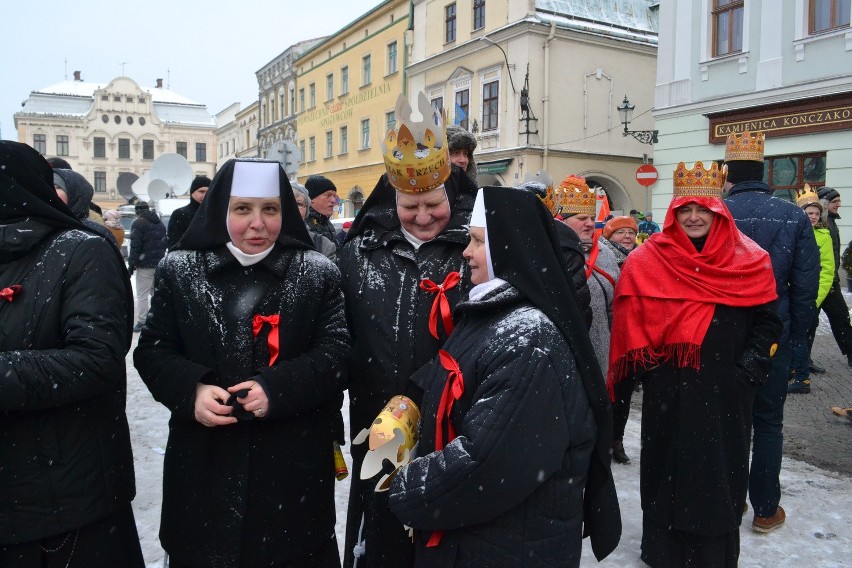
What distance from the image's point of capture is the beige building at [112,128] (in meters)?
60.1

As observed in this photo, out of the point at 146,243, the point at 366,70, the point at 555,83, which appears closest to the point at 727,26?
the point at 555,83

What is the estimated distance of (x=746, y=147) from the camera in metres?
4.14

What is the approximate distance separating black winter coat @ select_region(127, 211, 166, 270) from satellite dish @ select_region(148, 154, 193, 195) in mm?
6048

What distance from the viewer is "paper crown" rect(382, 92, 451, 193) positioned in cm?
258

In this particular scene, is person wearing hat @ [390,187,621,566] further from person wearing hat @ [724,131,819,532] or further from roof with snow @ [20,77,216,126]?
roof with snow @ [20,77,216,126]

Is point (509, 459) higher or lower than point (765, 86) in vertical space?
lower

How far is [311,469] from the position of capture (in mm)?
2500

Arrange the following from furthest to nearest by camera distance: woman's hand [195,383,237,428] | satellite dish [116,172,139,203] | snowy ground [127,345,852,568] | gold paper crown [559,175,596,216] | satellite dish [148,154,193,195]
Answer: satellite dish [116,172,139,203], satellite dish [148,154,193,195], gold paper crown [559,175,596,216], snowy ground [127,345,852,568], woman's hand [195,383,237,428]

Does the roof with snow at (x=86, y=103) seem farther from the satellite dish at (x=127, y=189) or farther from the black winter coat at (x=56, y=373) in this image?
the black winter coat at (x=56, y=373)

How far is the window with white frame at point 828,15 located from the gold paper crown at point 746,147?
1093 cm

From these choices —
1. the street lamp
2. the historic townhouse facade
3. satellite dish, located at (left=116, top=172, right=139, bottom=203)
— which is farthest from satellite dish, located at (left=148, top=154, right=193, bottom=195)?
the historic townhouse facade

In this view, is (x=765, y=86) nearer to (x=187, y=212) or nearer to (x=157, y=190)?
(x=187, y=212)

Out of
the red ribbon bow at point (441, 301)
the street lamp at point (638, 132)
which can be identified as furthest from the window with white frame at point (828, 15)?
the red ribbon bow at point (441, 301)

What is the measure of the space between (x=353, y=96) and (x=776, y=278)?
101 feet
